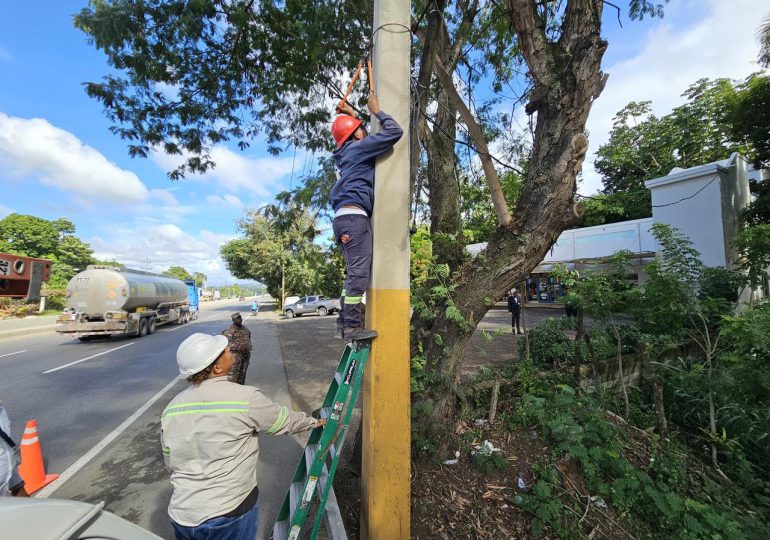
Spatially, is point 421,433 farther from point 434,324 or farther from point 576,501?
point 576,501

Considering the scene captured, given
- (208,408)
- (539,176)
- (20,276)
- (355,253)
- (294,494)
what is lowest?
(294,494)

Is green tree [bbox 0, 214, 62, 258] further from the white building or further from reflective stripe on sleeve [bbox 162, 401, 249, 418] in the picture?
reflective stripe on sleeve [bbox 162, 401, 249, 418]

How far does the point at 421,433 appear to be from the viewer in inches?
127

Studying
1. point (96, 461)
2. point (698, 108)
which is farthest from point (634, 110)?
point (96, 461)

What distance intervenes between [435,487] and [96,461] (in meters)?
4.21

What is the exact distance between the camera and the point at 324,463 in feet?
7.30

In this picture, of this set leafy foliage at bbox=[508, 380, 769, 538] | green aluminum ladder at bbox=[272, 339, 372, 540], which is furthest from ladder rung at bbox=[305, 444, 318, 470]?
leafy foliage at bbox=[508, 380, 769, 538]

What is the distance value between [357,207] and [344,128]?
2.14ft

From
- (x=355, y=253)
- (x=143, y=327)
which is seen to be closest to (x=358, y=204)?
(x=355, y=253)

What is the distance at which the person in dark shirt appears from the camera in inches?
92.3

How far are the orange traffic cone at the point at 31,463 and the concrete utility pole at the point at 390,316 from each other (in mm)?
3853

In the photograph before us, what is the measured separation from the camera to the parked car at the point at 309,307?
28.5 metres

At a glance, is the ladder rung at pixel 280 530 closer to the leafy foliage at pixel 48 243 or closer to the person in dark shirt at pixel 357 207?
the person in dark shirt at pixel 357 207

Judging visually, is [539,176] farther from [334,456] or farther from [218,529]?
[218,529]
